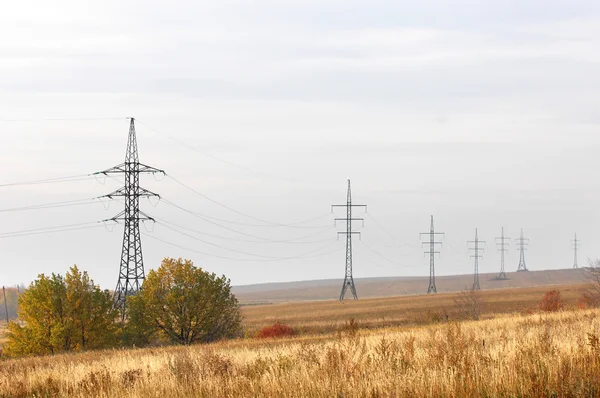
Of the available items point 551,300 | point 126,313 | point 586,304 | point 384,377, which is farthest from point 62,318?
point 551,300

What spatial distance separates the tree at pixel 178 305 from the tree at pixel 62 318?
8.14ft

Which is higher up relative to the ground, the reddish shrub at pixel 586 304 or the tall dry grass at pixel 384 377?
Answer: the tall dry grass at pixel 384 377

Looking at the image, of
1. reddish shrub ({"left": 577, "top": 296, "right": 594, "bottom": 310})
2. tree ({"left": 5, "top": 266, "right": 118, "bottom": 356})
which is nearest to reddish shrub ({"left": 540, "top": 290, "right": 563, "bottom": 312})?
reddish shrub ({"left": 577, "top": 296, "right": 594, "bottom": 310})

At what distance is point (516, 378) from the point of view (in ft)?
39.4

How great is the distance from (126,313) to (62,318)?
4672 millimetres

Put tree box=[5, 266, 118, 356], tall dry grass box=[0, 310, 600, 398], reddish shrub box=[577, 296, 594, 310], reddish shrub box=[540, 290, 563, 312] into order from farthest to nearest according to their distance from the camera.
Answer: reddish shrub box=[540, 290, 563, 312] → reddish shrub box=[577, 296, 594, 310] → tree box=[5, 266, 118, 356] → tall dry grass box=[0, 310, 600, 398]

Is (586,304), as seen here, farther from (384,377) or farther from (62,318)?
(384,377)

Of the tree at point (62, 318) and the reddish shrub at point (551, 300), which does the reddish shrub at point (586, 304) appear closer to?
the reddish shrub at point (551, 300)

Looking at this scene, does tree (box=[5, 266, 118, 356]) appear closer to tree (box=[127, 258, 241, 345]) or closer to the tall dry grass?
tree (box=[127, 258, 241, 345])

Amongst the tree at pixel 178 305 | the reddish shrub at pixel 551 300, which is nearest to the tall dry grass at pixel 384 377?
the tree at pixel 178 305

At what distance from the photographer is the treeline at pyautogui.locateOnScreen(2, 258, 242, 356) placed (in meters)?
55.2

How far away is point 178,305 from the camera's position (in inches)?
2218

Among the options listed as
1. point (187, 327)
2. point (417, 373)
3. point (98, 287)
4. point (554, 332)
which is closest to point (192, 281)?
point (187, 327)

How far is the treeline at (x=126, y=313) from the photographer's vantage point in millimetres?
55219
